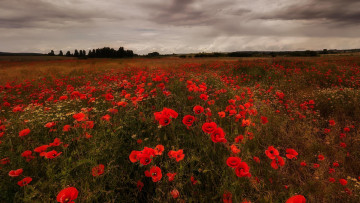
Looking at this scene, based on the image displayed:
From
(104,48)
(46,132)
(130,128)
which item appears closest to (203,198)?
(130,128)

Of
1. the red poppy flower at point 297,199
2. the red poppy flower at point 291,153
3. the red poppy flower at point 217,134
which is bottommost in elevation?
the red poppy flower at point 291,153

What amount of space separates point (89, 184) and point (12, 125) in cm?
222

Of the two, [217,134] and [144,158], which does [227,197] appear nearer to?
[217,134]

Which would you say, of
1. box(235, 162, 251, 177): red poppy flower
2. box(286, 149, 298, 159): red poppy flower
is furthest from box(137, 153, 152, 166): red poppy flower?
box(286, 149, 298, 159): red poppy flower

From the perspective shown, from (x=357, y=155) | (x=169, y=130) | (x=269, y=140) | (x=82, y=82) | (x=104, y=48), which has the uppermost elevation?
(x=104, y=48)

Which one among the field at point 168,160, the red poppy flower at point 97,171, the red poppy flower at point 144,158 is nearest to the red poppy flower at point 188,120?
the field at point 168,160

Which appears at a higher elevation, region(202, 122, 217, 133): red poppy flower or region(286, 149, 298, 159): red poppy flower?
region(202, 122, 217, 133): red poppy flower

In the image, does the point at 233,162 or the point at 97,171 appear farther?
the point at 97,171

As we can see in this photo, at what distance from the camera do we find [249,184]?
5.89 ft

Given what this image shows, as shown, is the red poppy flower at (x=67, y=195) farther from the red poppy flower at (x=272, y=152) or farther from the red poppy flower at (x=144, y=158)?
the red poppy flower at (x=272, y=152)

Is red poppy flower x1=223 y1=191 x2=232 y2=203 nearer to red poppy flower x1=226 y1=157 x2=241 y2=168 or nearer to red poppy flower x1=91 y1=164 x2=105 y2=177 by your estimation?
red poppy flower x1=226 y1=157 x2=241 y2=168

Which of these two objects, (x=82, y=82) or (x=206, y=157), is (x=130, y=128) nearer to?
(x=206, y=157)

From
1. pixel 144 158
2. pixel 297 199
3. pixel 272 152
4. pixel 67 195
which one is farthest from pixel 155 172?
pixel 272 152

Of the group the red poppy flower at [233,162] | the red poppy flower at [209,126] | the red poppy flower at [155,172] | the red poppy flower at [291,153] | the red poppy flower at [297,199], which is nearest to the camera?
the red poppy flower at [297,199]
